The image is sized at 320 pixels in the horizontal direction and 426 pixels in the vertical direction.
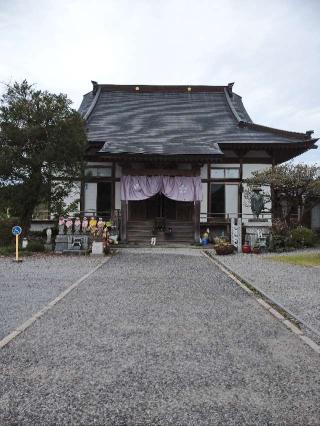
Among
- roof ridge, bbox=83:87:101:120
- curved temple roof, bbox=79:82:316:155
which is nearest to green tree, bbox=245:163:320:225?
curved temple roof, bbox=79:82:316:155

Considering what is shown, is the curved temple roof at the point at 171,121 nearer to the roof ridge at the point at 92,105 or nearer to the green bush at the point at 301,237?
the roof ridge at the point at 92,105

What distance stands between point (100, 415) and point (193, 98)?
26.4 metres

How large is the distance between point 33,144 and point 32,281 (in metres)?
7.84

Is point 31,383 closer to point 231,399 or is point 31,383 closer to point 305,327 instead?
point 231,399

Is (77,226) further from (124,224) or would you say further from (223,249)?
(223,249)

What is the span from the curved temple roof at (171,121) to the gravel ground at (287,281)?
768cm

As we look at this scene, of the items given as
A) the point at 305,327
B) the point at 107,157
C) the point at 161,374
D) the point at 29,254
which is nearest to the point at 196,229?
the point at 107,157

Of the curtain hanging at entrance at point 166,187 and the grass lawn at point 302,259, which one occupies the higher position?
the curtain hanging at entrance at point 166,187

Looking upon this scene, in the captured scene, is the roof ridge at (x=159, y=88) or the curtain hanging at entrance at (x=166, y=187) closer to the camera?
the curtain hanging at entrance at (x=166, y=187)

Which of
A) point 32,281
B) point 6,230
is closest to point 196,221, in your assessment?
point 6,230

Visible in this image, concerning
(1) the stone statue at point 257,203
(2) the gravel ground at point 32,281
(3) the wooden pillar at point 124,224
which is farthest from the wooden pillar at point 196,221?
(2) the gravel ground at point 32,281

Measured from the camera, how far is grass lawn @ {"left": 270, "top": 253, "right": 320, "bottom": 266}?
12.5 m

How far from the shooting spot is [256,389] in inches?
130

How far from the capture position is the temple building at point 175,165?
19828 mm
